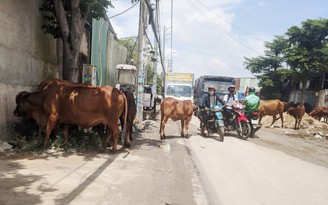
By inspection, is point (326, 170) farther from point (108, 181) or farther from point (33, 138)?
point (33, 138)

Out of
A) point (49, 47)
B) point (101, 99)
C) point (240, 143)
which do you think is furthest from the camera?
point (240, 143)

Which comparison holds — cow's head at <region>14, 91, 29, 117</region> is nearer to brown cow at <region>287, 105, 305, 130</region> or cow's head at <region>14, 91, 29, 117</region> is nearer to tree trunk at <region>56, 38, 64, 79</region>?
tree trunk at <region>56, 38, 64, 79</region>

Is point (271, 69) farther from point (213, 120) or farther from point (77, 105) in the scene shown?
point (77, 105)

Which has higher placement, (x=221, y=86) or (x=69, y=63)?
(x=69, y=63)

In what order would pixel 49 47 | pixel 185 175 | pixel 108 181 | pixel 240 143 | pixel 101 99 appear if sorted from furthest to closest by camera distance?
pixel 240 143 < pixel 49 47 < pixel 101 99 < pixel 185 175 < pixel 108 181

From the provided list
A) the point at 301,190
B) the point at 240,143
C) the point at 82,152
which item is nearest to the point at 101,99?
the point at 82,152

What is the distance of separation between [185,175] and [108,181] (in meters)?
1.55

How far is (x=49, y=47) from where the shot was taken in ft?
33.4

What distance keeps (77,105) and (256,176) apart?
403cm

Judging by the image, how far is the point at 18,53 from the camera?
8133mm

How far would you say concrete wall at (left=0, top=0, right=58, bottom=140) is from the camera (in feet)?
24.7

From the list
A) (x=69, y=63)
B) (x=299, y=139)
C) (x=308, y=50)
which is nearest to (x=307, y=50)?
(x=308, y=50)

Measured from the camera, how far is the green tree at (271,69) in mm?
37556

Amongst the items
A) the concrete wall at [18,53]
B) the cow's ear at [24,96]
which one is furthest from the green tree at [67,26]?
the cow's ear at [24,96]
